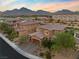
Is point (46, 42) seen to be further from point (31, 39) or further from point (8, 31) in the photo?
point (8, 31)

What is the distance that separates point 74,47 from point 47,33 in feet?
71.5

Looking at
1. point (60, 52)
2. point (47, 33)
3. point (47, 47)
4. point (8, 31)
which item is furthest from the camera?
point (8, 31)

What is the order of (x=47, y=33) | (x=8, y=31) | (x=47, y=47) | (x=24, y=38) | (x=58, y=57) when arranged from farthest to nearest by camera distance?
(x=8, y=31)
(x=47, y=33)
(x=24, y=38)
(x=47, y=47)
(x=58, y=57)

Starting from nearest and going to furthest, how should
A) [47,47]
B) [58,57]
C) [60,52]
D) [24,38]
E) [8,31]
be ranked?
[58,57]
[60,52]
[47,47]
[24,38]
[8,31]

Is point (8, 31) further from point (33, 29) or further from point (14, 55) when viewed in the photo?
point (14, 55)

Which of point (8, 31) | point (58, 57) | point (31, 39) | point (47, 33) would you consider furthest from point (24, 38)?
point (58, 57)

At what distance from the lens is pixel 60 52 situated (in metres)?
34.1

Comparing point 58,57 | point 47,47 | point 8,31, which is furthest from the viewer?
point 8,31

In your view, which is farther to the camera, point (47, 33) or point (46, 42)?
point (47, 33)

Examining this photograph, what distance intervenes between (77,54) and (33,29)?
132 feet

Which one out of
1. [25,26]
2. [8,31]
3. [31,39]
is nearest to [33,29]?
[25,26]

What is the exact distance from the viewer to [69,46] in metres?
35.4

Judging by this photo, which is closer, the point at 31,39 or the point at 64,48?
the point at 64,48

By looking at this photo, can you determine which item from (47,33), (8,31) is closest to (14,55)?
(47,33)
